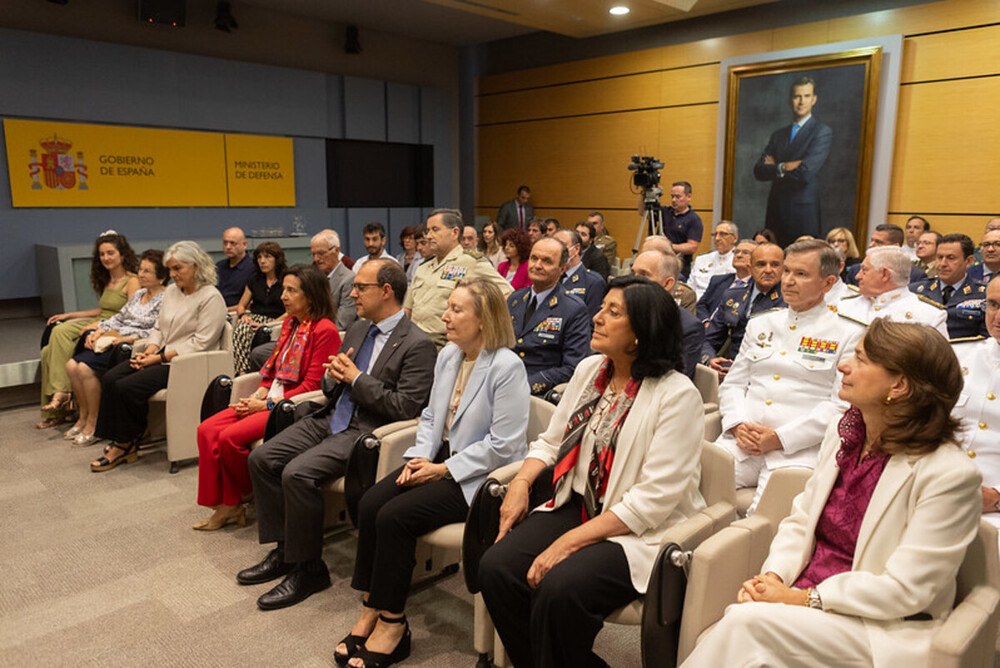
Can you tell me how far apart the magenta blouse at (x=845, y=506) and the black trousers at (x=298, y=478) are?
174cm

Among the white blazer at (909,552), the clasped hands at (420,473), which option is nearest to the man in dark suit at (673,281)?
the clasped hands at (420,473)

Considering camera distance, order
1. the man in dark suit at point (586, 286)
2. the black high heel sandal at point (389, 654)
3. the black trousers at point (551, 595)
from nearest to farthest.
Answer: the black trousers at point (551, 595), the black high heel sandal at point (389, 654), the man in dark suit at point (586, 286)

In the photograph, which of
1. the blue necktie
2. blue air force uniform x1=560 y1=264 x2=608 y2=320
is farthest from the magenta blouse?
blue air force uniform x1=560 y1=264 x2=608 y2=320

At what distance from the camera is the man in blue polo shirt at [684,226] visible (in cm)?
737

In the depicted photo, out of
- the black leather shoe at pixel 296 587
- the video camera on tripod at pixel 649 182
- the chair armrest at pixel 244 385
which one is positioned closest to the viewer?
the black leather shoe at pixel 296 587

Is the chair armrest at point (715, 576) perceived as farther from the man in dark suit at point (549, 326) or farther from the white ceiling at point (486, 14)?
the white ceiling at point (486, 14)

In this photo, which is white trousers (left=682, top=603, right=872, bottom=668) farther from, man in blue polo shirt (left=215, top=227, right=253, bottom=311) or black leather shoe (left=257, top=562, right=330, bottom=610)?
man in blue polo shirt (left=215, top=227, right=253, bottom=311)

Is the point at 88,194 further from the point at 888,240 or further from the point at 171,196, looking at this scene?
the point at 888,240

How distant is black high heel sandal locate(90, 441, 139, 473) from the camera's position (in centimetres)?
408

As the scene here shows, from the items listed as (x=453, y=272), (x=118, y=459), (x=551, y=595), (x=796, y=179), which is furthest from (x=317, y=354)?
(x=796, y=179)

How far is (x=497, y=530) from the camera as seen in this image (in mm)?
2268

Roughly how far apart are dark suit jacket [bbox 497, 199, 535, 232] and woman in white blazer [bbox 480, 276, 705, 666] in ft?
26.1

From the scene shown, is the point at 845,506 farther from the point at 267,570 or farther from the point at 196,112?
the point at 196,112

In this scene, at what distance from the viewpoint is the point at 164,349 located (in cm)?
430
